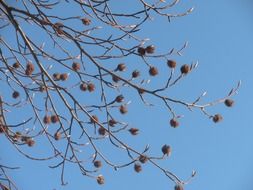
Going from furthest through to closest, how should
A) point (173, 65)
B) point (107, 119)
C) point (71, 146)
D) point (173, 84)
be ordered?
point (71, 146) < point (107, 119) < point (173, 65) < point (173, 84)

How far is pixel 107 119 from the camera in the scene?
9.14 feet

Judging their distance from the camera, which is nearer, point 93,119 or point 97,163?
point 93,119

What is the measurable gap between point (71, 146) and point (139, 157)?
2.30ft

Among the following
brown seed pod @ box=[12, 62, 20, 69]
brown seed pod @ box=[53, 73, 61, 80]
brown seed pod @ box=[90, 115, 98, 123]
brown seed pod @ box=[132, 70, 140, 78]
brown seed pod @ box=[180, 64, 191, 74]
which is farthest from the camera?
brown seed pod @ box=[12, 62, 20, 69]

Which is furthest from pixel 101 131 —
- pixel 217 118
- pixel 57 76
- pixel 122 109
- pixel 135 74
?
pixel 217 118

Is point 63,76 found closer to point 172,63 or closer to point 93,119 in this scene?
point 93,119

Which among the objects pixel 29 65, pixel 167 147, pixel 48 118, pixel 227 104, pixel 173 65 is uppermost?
pixel 29 65

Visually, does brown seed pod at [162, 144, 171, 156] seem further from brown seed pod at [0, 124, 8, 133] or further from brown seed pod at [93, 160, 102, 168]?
brown seed pod at [0, 124, 8, 133]

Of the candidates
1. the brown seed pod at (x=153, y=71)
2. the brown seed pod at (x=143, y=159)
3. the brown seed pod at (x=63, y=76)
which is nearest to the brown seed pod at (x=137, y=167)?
the brown seed pod at (x=143, y=159)

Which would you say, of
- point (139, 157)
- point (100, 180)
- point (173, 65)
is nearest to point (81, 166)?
point (100, 180)

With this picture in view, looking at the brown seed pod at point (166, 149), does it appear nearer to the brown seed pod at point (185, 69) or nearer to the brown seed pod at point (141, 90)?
the brown seed pod at point (141, 90)

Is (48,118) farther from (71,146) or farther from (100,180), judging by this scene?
(100,180)

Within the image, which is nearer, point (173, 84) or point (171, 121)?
point (173, 84)

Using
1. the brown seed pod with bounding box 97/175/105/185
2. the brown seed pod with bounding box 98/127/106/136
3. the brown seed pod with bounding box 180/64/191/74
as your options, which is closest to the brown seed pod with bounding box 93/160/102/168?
the brown seed pod with bounding box 97/175/105/185
